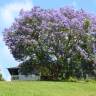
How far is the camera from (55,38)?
167 ft

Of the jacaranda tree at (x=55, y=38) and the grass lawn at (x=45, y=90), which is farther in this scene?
the jacaranda tree at (x=55, y=38)

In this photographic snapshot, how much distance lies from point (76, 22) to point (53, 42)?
3188 millimetres

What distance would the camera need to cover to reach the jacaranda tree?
51.2 meters

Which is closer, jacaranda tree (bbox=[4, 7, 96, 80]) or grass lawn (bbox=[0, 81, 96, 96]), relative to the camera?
grass lawn (bbox=[0, 81, 96, 96])

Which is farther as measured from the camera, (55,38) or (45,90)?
(55,38)

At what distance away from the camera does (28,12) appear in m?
52.8

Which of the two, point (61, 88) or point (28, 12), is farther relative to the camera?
point (28, 12)

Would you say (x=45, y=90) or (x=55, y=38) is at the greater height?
(x=55, y=38)

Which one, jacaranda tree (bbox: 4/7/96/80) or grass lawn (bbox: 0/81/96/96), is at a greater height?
jacaranda tree (bbox: 4/7/96/80)

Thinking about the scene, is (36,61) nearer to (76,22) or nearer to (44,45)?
(44,45)

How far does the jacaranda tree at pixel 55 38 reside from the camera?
168ft

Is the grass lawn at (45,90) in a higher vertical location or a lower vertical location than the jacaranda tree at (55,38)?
lower

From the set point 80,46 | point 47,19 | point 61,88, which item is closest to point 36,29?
point 47,19

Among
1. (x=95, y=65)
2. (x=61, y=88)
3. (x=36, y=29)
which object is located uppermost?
(x=36, y=29)
